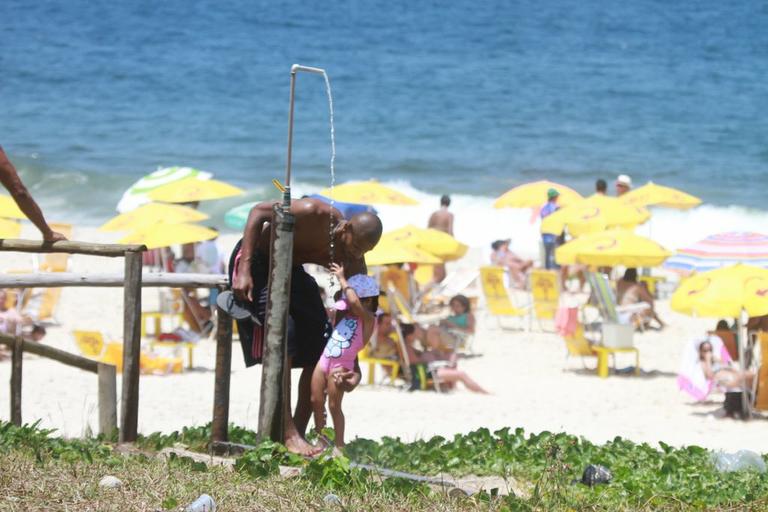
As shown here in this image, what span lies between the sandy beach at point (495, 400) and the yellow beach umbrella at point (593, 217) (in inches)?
62.8

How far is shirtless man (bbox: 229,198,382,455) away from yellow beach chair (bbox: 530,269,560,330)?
7.61 m

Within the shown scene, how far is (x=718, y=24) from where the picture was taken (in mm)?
46188

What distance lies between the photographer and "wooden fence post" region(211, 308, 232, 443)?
557 centimetres

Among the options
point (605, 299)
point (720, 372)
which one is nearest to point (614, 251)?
point (605, 299)

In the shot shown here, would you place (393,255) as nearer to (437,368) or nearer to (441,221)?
(437,368)

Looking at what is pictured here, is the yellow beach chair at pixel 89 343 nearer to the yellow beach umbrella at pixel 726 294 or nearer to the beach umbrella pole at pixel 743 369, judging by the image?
the yellow beach umbrella at pixel 726 294

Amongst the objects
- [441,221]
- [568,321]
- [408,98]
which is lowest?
[568,321]

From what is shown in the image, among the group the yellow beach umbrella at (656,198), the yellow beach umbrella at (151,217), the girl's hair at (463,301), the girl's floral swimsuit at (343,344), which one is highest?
the yellow beach umbrella at (656,198)

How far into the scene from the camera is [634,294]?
42.4 feet

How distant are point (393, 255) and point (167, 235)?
221 centimetres

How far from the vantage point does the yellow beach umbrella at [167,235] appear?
1162 cm

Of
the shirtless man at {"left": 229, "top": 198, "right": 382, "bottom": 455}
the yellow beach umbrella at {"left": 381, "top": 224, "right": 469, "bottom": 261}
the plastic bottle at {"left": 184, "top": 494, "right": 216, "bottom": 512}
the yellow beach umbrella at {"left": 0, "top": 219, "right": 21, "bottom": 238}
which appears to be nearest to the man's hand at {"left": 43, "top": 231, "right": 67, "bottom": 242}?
the shirtless man at {"left": 229, "top": 198, "right": 382, "bottom": 455}

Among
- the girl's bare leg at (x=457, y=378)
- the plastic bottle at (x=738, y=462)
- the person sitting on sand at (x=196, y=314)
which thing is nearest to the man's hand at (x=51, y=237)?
the plastic bottle at (x=738, y=462)

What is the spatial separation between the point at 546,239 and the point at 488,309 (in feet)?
7.35
